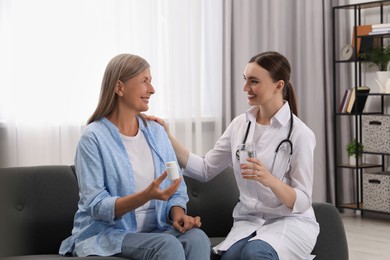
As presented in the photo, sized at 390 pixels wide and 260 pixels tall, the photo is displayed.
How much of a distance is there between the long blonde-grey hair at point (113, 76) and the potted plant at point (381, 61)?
3492 mm

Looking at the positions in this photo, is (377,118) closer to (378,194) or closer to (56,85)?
(378,194)

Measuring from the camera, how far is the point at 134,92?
7.50ft

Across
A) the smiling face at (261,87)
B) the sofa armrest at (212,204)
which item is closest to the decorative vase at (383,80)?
the sofa armrest at (212,204)

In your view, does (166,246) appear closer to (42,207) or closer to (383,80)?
(42,207)

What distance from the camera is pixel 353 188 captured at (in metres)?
5.83

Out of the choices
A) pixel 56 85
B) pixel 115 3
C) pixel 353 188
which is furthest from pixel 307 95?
pixel 56 85

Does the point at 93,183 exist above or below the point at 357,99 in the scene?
below

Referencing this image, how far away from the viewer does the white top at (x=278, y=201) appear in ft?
7.41

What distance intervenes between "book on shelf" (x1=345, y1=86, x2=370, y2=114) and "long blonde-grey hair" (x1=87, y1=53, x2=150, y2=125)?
355 centimetres

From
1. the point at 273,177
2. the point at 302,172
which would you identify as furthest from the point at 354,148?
the point at 273,177

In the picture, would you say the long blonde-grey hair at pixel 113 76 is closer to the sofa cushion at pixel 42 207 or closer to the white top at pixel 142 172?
the white top at pixel 142 172

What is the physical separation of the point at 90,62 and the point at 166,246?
8.46 feet

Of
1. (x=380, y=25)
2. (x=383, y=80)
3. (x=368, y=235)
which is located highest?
(x=380, y=25)

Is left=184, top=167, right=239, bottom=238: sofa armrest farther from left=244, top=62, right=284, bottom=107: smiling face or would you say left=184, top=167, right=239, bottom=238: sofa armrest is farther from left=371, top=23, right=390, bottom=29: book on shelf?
left=371, top=23, right=390, bottom=29: book on shelf
